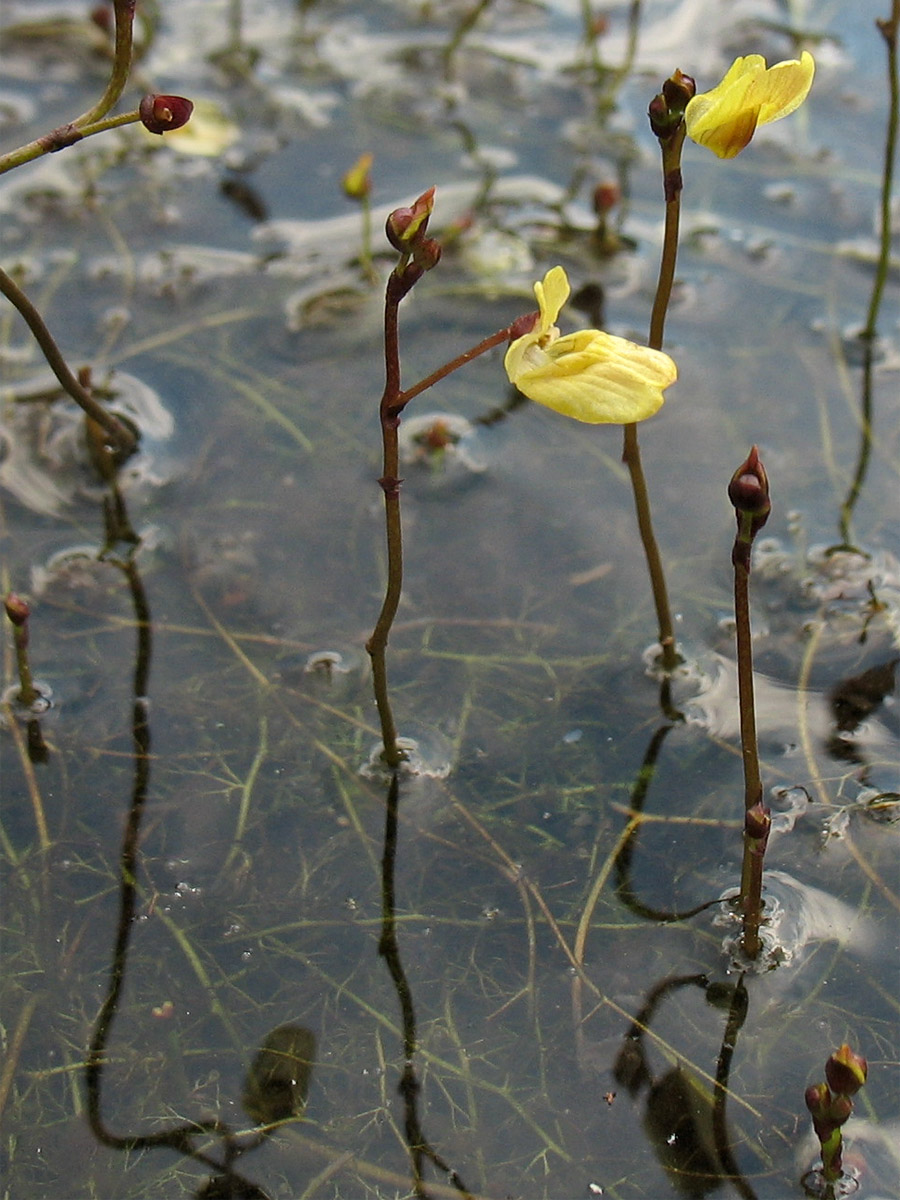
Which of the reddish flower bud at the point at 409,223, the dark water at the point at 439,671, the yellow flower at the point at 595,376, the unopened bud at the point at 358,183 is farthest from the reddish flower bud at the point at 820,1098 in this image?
the unopened bud at the point at 358,183

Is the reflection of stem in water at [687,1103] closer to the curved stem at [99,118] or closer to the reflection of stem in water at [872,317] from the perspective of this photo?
the reflection of stem in water at [872,317]

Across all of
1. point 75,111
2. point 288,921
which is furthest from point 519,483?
point 75,111

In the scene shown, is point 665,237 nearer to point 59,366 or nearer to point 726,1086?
point 59,366

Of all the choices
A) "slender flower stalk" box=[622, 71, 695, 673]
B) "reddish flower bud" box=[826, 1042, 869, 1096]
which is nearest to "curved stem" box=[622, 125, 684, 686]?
"slender flower stalk" box=[622, 71, 695, 673]

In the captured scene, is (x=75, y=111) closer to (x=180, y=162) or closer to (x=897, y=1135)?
(x=180, y=162)

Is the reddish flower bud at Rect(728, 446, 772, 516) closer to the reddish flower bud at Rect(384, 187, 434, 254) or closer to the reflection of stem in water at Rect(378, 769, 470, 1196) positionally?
the reddish flower bud at Rect(384, 187, 434, 254)

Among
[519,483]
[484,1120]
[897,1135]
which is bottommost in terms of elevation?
[484,1120]
